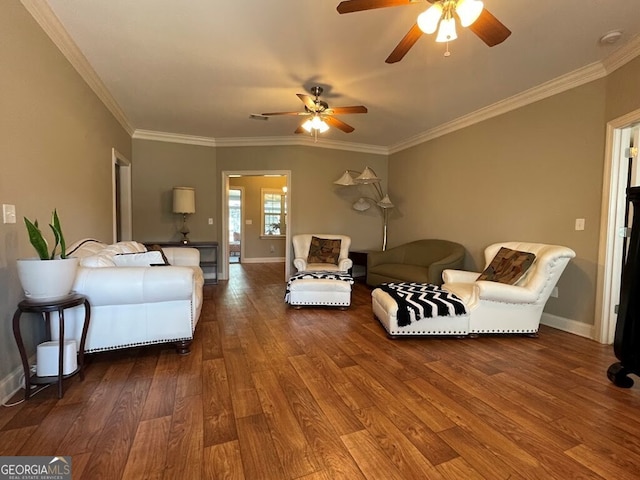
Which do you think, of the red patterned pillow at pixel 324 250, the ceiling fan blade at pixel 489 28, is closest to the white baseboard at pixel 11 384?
the ceiling fan blade at pixel 489 28

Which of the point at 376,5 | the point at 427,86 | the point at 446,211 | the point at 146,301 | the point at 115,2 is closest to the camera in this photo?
the point at 376,5

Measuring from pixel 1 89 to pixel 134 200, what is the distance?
140 inches

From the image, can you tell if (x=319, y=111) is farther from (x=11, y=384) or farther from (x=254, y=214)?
(x=254, y=214)

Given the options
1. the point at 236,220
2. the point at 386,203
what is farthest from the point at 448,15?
the point at 236,220

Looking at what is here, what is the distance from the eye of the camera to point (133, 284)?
2148 millimetres

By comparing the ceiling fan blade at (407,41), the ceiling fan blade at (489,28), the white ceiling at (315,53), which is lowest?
the ceiling fan blade at (489,28)

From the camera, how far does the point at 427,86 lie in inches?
129

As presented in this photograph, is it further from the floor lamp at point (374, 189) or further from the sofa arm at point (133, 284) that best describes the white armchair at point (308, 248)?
the sofa arm at point (133, 284)

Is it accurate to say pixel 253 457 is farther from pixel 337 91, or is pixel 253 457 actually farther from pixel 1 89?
pixel 337 91

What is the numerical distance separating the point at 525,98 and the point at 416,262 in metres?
2.49

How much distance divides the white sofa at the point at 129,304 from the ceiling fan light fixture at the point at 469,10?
93.0 inches

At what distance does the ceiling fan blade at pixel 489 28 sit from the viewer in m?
1.68

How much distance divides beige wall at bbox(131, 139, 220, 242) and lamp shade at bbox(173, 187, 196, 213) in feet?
1.11

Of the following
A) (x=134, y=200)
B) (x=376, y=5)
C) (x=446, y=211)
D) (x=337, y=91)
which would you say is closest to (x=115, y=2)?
(x=376, y=5)
